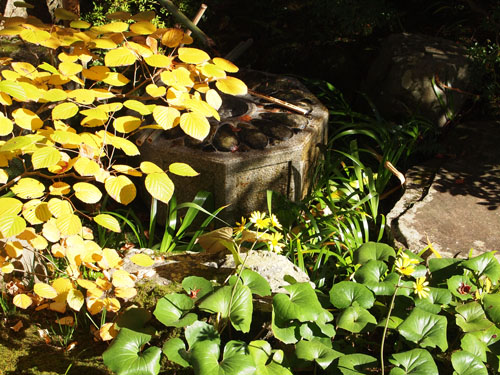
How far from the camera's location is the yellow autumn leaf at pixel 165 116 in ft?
6.82

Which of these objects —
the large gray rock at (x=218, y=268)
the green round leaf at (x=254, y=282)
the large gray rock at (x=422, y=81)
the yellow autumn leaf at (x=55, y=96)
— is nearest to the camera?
the green round leaf at (x=254, y=282)

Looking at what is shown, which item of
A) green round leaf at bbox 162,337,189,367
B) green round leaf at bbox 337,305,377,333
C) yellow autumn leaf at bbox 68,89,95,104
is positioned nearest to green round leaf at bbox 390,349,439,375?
green round leaf at bbox 337,305,377,333

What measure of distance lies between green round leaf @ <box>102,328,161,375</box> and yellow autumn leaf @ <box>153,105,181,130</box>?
743 mm

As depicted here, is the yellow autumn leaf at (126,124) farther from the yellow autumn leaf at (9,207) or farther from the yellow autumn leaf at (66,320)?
the yellow autumn leaf at (66,320)

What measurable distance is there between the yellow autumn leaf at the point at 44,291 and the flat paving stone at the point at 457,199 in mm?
1770

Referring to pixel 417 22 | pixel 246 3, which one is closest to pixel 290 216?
pixel 246 3

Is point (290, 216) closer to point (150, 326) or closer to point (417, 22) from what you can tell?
point (150, 326)

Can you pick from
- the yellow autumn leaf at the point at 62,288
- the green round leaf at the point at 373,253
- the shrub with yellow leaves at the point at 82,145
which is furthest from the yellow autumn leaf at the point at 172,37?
the green round leaf at the point at 373,253

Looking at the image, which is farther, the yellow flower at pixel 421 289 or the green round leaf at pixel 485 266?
the green round leaf at pixel 485 266

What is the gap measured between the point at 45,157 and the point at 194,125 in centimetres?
52

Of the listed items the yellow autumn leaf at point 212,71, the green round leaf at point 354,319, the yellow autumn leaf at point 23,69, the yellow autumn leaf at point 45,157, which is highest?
the yellow autumn leaf at point 212,71

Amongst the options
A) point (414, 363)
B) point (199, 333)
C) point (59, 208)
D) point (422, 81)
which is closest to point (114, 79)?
point (59, 208)

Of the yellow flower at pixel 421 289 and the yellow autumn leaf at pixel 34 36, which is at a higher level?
the yellow autumn leaf at pixel 34 36

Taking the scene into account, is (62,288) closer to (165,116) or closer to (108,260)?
(108,260)
